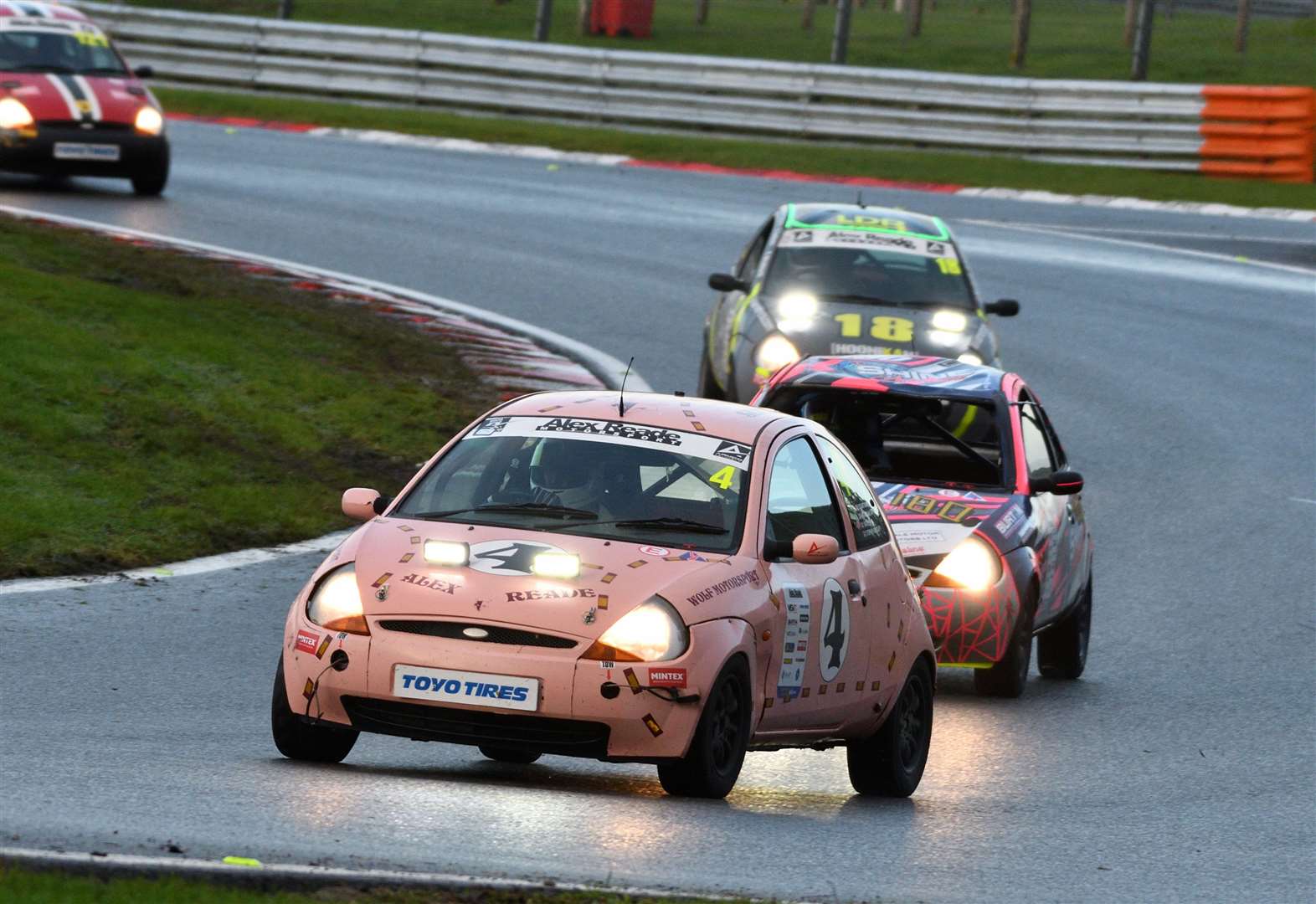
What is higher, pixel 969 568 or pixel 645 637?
pixel 645 637

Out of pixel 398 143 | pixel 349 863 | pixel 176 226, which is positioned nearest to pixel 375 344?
pixel 176 226

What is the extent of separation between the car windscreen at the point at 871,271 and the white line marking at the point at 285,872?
11.1 m

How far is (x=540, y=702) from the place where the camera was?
7598mm

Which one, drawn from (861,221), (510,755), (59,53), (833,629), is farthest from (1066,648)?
(59,53)

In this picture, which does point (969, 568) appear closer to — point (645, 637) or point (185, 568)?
point (185, 568)

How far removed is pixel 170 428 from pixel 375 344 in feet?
13.3

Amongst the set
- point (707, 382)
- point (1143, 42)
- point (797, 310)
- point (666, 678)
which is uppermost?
point (1143, 42)

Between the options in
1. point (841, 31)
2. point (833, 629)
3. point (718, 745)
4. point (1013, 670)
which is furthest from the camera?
point (841, 31)

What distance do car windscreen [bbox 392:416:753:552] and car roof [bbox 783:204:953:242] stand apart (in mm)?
9240

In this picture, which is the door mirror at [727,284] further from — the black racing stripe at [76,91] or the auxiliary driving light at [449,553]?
the black racing stripe at [76,91]

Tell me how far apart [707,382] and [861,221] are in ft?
5.92

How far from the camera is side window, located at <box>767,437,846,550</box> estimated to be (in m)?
8.70

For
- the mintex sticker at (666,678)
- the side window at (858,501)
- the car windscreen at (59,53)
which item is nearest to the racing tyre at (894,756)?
the side window at (858,501)

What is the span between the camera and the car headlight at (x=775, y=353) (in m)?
16.3
